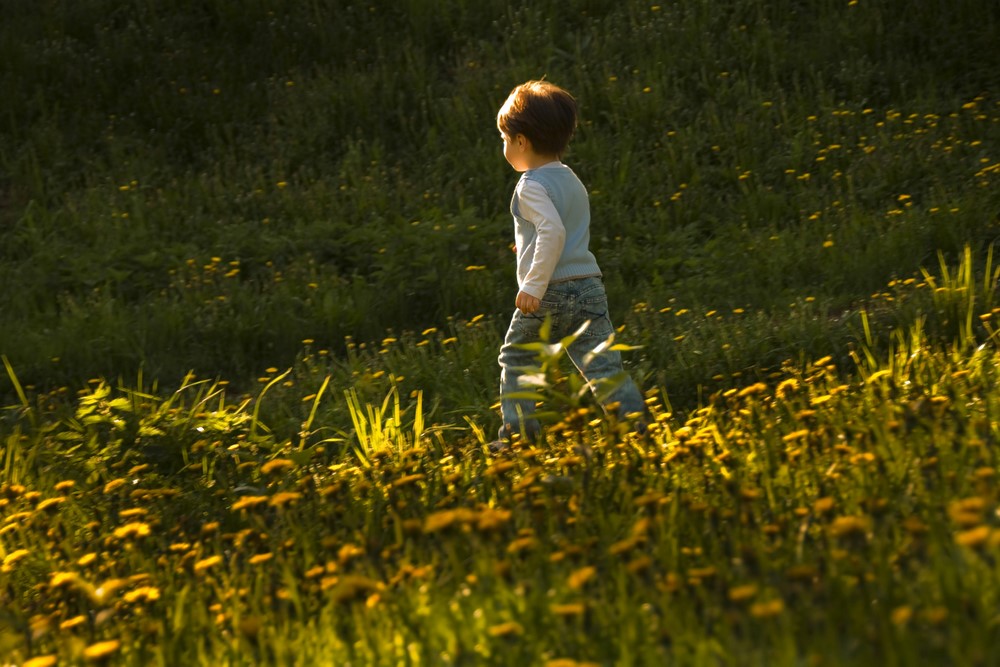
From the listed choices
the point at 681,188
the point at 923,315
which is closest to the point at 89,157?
the point at 681,188

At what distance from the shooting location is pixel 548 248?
179 inches

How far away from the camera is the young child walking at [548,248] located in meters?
4.56

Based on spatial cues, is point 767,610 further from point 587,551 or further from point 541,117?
point 541,117

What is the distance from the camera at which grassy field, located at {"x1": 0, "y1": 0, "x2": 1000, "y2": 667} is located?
225 cm

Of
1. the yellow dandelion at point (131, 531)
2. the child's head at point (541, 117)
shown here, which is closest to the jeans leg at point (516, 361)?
the child's head at point (541, 117)

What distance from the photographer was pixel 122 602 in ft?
8.93

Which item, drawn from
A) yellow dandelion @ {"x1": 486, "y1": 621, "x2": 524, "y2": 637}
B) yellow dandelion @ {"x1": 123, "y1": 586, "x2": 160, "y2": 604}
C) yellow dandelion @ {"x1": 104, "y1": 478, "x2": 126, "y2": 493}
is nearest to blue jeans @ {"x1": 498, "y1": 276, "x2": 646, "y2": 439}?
yellow dandelion @ {"x1": 104, "y1": 478, "x2": 126, "y2": 493}

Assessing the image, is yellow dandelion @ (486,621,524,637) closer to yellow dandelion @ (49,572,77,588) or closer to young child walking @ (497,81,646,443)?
yellow dandelion @ (49,572,77,588)

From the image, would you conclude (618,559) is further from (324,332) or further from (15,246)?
(15,246)

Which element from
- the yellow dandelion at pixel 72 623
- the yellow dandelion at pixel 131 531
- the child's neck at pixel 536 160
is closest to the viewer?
the yellow dandelion at pixel 72 623

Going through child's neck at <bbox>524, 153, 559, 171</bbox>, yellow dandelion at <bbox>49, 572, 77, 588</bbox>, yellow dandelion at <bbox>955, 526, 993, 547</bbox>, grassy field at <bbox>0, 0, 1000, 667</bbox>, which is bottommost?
grassy field at <bbox>0, 0, 1000, 667</bbox>

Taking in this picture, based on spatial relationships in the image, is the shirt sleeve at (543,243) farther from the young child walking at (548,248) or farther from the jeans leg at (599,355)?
the jeans leg at (599,355)

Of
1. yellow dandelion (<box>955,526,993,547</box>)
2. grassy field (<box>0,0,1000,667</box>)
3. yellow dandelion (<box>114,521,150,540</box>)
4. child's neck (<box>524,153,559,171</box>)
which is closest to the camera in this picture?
yellow dandelion (<box>955,526,993,547</box>)

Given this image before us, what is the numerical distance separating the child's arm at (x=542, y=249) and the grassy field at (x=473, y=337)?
43cm
